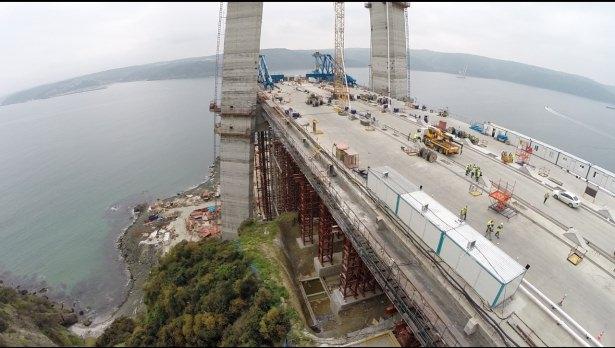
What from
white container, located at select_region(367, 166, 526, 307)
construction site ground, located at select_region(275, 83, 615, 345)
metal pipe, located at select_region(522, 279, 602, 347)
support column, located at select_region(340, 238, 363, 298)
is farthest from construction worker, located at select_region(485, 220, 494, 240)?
support column, located at select_region(340, 238, 363, 298)

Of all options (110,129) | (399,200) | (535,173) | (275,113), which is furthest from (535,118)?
(110,129)

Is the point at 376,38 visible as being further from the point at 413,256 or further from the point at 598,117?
the point at 598,117

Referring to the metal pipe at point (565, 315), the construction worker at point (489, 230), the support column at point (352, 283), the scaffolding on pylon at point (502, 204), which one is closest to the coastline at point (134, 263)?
the support column at point (352, 283)

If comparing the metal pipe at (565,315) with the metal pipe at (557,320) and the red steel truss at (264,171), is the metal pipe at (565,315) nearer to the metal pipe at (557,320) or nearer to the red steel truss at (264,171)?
the metal pipe at (557,320)

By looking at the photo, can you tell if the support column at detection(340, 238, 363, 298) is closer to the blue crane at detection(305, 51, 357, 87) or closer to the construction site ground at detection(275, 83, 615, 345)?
the construction site ground at detection(275, 83, 615, 345)

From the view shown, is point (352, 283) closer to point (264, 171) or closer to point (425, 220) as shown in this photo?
point (425, 220)

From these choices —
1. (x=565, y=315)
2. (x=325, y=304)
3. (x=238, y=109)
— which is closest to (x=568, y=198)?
(x=565, y=315)
